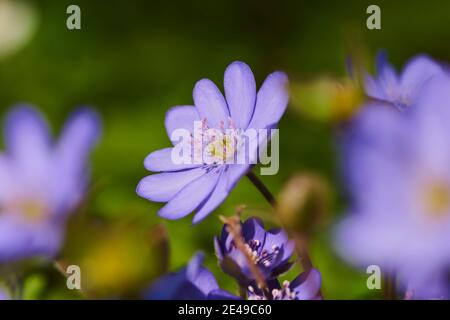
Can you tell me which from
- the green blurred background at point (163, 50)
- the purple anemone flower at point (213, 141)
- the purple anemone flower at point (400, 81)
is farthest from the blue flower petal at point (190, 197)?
the green blurred background at point (163, 50)

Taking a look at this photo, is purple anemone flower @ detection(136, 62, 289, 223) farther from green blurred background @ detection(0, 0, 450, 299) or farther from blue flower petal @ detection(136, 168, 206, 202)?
green blurred background @ detection(0, 0, 450, 299)

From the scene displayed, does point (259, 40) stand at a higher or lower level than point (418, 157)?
higher

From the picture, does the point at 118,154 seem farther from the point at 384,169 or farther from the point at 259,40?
the point at 384,169

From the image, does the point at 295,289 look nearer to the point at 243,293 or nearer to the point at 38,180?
the point at 243,293

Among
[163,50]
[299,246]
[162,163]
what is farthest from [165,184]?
[163,50]

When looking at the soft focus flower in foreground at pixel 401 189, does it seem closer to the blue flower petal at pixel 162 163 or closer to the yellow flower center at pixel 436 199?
the yellow flower center at pixel 436 199
